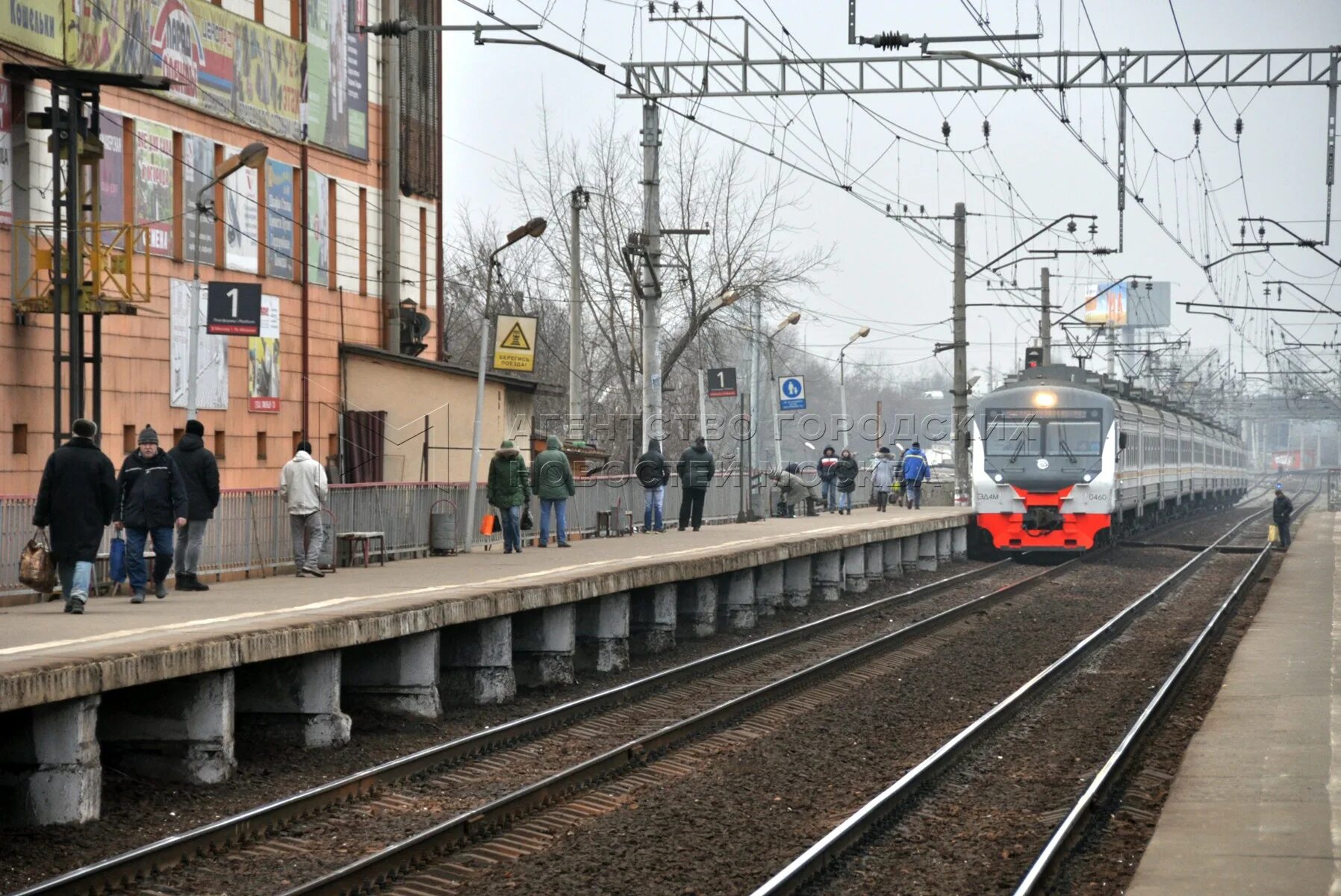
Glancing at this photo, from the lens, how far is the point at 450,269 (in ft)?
207

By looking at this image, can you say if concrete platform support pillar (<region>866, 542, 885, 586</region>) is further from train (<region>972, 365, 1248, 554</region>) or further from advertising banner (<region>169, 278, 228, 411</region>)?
advertising banner (<region>169, 278, 228, 411</region>)

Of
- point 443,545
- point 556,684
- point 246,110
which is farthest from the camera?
point 246,110

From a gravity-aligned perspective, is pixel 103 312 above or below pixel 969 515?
above

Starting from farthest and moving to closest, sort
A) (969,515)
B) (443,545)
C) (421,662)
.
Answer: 1. (969,515)
2. (443,545)
3. (421,662)

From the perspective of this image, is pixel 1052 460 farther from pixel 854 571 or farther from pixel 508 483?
pixel 508 483

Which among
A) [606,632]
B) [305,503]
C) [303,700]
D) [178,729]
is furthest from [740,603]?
[178,729]

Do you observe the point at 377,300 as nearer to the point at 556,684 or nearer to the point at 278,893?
the point at 556,684

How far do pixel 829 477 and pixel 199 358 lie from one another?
60.3ft

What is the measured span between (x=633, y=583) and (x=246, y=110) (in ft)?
38.9

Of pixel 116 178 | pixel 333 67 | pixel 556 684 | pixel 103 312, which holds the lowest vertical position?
pixel 556 684

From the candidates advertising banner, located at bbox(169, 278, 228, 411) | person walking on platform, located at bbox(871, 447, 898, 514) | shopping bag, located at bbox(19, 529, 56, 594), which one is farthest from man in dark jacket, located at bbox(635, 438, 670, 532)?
shopping bag, located at bbox(19, 529, 56, 594)

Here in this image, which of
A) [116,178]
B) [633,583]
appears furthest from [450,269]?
[633,583]

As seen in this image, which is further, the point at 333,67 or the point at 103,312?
the point at 333,67

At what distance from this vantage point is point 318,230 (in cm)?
2947
